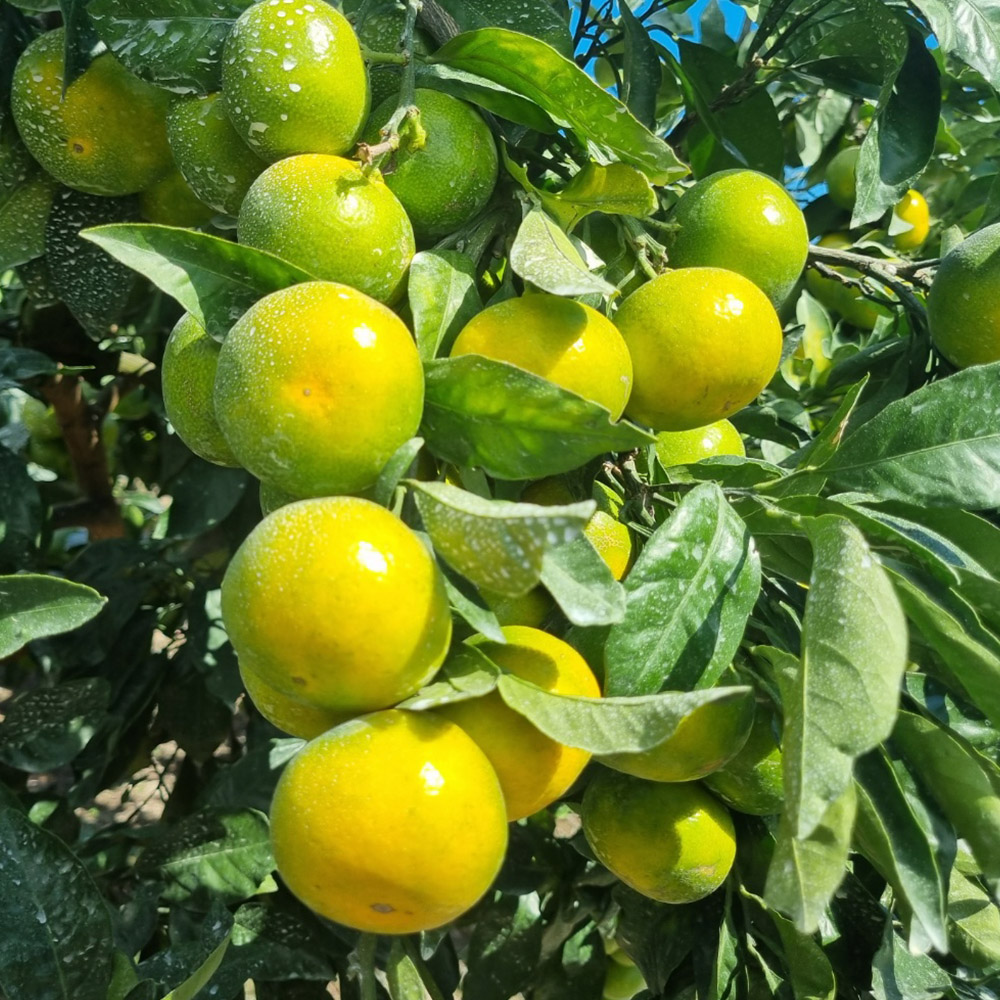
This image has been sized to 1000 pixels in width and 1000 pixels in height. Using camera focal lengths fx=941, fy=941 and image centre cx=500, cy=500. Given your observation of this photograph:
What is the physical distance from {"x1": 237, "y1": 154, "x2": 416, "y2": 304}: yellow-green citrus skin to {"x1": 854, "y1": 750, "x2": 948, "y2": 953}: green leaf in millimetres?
475

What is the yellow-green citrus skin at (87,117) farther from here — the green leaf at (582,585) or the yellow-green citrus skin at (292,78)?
the green leaf at (582,585)

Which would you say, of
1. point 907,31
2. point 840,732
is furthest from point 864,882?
point 907,31

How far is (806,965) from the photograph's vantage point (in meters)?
0.82

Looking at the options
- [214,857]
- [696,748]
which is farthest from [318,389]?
[214,857]

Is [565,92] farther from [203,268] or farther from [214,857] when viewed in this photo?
[214,857]

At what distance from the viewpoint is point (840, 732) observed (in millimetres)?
488

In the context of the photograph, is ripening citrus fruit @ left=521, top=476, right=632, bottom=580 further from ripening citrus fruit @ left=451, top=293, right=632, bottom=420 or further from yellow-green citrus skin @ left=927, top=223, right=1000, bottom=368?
yellow-green citrus skin @ left=927, top=223, right=1000, bottom=368

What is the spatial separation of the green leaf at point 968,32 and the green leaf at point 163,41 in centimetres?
68

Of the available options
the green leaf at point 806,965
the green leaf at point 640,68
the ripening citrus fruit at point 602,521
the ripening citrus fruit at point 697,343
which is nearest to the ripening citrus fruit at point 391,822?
the ripening citrus fruit at point 602,521

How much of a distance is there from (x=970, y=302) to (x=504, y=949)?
97 centimetres

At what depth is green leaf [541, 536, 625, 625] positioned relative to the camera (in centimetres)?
53

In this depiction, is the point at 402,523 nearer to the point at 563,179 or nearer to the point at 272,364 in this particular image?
the point at 272,364

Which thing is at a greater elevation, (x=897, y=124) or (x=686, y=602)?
(x=897, y=124)

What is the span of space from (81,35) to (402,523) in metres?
0.56
